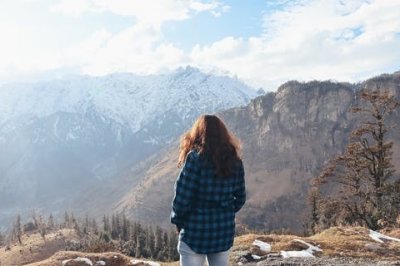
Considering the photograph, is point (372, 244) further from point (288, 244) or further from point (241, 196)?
point (241, 196)

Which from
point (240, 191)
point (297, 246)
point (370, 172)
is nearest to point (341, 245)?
point (297, 246)

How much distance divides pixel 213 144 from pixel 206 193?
835mm

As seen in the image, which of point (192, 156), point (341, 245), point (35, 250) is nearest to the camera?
point (192, 156)

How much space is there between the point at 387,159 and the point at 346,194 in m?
4.52

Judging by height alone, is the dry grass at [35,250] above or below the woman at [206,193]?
below

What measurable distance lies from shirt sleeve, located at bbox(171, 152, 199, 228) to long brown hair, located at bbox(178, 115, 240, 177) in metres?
0.27

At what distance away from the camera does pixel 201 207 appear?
9367 millimetres

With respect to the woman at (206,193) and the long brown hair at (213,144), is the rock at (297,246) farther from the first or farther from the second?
the long brown hair at (213,144)

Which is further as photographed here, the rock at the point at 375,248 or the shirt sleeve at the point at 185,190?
the rock at the point at 375,248

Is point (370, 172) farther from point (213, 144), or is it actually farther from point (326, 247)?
point (213, 144)

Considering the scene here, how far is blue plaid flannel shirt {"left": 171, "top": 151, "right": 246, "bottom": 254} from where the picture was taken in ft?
30.2

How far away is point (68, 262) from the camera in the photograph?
21703 mm

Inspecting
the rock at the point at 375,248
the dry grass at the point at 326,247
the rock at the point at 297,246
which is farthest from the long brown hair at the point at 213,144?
the rock at the point at 375,248

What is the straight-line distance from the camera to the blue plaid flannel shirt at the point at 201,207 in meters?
9.21
